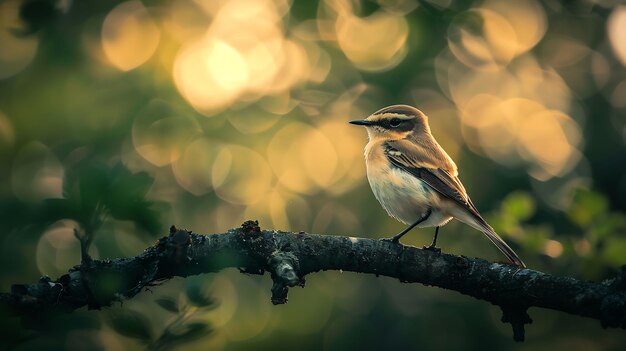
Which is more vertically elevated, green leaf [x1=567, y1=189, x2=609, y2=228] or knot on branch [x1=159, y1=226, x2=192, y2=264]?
knot on branch [x1=159, y1=226, x2=192, y2=264]

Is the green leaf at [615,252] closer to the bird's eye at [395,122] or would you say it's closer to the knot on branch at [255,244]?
the knot on branch at [255,244]

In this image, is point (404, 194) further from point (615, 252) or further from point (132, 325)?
point (132, 325)

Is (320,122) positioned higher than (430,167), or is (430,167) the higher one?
(430,167)

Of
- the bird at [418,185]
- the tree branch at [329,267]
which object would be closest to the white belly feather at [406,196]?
the bird at [418,185]

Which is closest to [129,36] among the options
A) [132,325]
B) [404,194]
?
[404,194]

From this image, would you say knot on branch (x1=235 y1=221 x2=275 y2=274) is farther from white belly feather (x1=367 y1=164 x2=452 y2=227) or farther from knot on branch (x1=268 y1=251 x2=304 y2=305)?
white belly feather (x1=367 y1=164 x2=452 y2=227)

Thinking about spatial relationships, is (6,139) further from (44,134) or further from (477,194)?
(477,194)

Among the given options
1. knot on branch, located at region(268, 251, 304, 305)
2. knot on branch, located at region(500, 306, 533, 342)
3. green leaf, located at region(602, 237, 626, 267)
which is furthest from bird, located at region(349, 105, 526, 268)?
knot on branch, located at region(268, 251, 304, 305)
